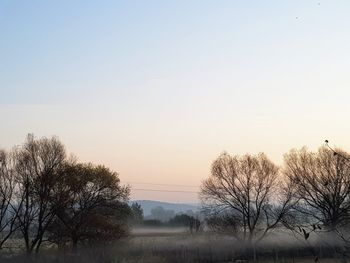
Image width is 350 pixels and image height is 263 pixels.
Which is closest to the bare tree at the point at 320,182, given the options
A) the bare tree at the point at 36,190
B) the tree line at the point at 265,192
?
the tree line at the point at 265,192

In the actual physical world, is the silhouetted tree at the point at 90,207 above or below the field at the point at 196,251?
above

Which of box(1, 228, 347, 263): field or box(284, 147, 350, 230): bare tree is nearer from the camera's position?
box(1, 228, 347, 263): field

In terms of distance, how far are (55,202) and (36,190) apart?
2012 mm

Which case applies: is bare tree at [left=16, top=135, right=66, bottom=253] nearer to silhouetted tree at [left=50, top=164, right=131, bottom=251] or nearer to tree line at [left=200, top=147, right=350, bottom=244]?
silhouetted tree at [left=50, top=164, right=131, bottom=251]

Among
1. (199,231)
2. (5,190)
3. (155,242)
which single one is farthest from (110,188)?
(199,231)

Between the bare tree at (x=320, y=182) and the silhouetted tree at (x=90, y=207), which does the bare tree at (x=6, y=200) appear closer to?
the silhouetted tree at (x=90, y=207)

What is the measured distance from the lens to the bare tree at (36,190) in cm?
4344

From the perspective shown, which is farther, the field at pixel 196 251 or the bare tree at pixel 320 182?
the bare tree at pixel 320 182

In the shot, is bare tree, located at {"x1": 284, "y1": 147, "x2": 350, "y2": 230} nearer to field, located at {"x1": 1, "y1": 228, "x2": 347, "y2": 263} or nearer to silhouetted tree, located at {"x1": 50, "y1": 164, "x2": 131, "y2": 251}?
field, located at {"x1": 1, "y1": 228, "x2": 347, "y2": 263}

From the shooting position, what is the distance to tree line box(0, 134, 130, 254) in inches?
1725

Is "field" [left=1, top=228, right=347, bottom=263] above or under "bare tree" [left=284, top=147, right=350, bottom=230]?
under

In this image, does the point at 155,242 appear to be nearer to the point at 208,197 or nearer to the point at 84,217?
the point at 84,217

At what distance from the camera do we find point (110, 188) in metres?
49.8

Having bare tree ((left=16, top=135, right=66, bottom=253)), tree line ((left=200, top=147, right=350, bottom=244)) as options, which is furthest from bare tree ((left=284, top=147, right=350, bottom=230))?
bare tree ((left=16, top=135, right=66, bottom=253))
